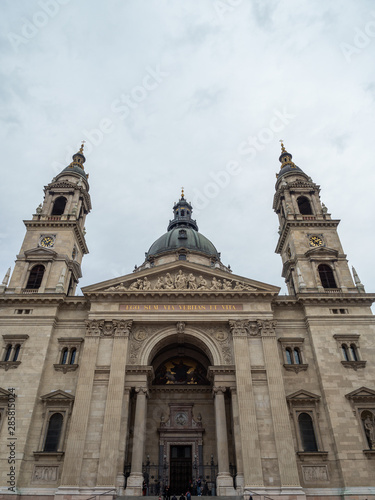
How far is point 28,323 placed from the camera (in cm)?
2908

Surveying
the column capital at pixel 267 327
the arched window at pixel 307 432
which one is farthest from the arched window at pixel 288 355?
the arched window at pixel 307 432

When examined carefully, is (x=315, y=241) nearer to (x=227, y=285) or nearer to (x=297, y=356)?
(x=227, y=285)

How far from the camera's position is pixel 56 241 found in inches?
1363

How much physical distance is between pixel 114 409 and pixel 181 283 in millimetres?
10439

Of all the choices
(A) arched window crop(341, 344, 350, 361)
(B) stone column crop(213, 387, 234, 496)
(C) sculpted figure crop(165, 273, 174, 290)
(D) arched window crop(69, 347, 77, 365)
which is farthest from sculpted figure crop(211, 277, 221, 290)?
(D) arched window crop(69, 347, 77, 365)

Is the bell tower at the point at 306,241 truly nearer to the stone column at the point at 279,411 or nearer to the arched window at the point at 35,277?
the stone column at the point at 279,411

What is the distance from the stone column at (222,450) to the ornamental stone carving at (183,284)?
7.70 metres

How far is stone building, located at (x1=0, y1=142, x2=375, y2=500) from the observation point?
23.5m

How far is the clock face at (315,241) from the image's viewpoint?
34.8 metres

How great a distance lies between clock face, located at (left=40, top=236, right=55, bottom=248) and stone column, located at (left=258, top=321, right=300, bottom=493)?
19.5 meters

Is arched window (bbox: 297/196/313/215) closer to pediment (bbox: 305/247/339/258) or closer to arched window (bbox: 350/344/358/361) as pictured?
pediment (bbox: 305/247/339/258)

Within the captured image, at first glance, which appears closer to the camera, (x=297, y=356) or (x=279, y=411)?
(x=279, y=411)

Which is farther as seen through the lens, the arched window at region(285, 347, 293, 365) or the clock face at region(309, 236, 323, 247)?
the clock face at region(309, 236, 323, 247)

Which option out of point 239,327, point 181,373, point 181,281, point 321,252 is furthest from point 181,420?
point 321,252
